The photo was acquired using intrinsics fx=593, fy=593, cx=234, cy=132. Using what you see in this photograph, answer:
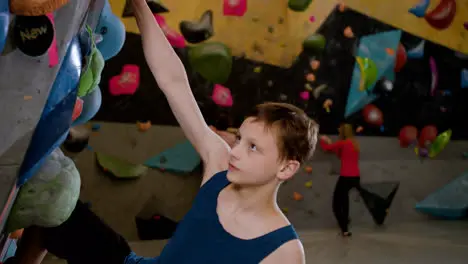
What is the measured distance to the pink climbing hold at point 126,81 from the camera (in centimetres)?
Answer: 377

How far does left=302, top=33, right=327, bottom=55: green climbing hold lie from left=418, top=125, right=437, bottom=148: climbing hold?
3.73 ft

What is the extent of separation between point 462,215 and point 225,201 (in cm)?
389

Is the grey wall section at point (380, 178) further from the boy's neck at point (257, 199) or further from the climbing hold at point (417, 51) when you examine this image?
the boy's neck at point (257, 199)

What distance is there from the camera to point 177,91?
4.60 ft

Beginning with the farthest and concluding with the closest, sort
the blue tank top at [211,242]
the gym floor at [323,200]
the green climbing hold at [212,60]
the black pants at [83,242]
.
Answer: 1. the green climbing hold at [212,60]
2. the gym floor at [323,200]
3. the black pants at [83,242]
4. the blue tank top at [211,242]

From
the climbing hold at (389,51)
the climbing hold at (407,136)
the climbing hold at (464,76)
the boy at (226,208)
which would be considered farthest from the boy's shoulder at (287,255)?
the climbing hold at (464,76)

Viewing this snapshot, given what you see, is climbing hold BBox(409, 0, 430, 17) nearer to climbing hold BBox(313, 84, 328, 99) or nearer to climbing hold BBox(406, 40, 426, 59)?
climbing hold BBox(406, 40, 426, 59)

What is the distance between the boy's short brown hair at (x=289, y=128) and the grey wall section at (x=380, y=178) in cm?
305

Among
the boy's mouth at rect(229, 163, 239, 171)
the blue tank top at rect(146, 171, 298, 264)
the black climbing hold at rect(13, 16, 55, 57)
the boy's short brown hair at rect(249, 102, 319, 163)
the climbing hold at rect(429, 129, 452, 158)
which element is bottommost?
the climbing hold at rect(429, 129, 452, 158)

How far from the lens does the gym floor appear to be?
12.0ft

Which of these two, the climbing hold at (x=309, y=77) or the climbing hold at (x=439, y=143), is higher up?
the climbing hold at (x=309, y=77)

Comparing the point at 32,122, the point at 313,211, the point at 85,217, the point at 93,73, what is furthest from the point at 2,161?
the point at 313,211

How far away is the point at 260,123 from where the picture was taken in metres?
1.25

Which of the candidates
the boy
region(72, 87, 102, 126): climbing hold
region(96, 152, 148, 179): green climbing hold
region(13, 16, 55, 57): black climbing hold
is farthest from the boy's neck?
region(96, 152, 148, 179): green climbing hold
